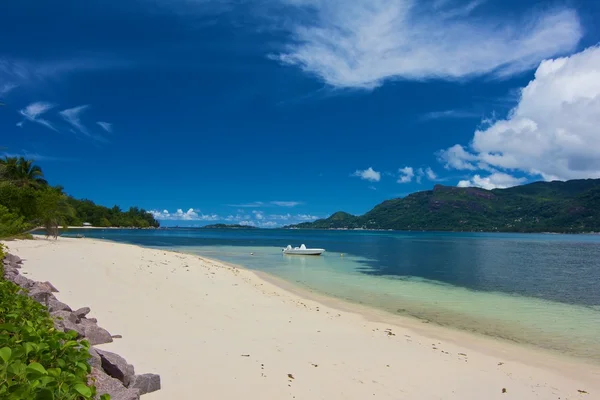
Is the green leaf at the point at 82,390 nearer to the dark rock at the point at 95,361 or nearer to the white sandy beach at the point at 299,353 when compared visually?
the dark rock at the point at 95,361

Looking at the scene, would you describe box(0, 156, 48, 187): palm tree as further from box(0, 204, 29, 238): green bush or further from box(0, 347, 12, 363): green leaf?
box(0, 347, 12, 363): green leaf

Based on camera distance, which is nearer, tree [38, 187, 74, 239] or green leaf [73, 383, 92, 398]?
green leaf [73, 383, 92, 398]

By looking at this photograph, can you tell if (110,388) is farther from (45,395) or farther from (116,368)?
(45,395)

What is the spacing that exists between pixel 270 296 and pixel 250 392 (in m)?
10.0

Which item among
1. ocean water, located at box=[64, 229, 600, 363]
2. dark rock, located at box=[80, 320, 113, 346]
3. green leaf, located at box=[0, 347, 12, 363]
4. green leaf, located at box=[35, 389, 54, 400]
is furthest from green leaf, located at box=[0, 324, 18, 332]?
ocean water, located at box=[64, 229, 600, 363]

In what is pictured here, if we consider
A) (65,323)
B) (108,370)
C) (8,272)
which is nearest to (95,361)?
(108,370)

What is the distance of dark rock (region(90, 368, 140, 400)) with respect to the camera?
12.2 ft

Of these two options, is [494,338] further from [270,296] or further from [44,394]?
[44,394]

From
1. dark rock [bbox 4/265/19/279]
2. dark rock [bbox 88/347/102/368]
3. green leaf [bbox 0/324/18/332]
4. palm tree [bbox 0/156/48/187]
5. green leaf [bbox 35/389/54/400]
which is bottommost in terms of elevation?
dark rock [bbox 88/347/102/368]

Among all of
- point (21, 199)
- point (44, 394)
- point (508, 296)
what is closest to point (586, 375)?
point (44, 394)

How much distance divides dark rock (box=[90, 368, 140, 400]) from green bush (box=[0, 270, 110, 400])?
0.19m

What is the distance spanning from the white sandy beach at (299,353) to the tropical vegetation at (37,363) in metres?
2.01

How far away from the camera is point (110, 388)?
12.7ft

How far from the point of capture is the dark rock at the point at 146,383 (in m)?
5.00
